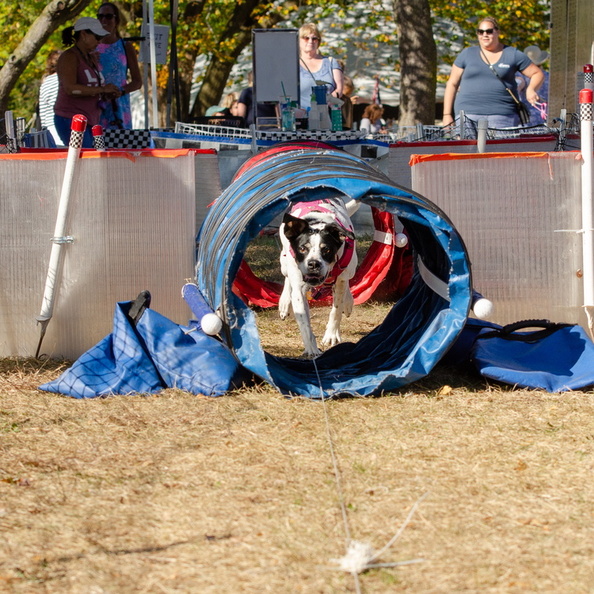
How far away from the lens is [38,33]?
14.8 m

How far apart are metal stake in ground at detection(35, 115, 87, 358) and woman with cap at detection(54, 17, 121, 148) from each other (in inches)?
123

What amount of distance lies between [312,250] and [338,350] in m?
0.82

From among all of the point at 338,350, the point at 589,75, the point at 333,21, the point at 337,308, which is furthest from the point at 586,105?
the point at 333,21

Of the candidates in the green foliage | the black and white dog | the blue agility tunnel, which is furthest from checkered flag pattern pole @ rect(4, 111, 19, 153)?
the green foliage

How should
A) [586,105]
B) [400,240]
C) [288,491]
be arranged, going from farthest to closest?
[400,240] → [586,105] → [288,491]

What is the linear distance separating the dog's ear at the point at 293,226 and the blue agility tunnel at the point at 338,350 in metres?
0.29

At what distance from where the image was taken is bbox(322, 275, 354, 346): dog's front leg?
706cm

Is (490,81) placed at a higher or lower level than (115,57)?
lower

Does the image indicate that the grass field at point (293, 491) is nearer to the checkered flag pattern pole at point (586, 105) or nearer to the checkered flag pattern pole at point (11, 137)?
the checkered flag pattern pole at point (586, 105)

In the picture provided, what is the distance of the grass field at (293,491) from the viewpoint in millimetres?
3244

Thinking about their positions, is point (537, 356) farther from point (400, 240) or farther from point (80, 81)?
point (80, 81)

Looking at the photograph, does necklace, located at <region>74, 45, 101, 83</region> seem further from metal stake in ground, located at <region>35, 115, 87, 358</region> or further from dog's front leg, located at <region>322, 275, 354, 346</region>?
dog's front leg, located at <region>322, 275, 354, 346</region>

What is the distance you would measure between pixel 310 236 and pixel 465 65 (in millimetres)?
5150

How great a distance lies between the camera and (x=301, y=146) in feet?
29.0
